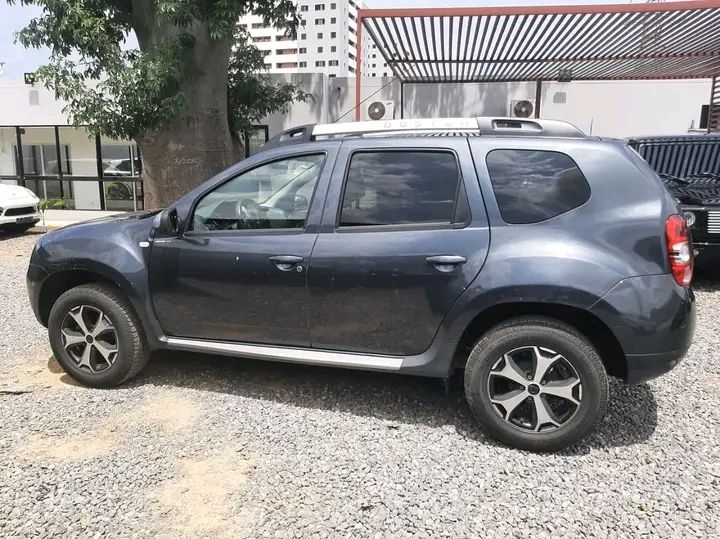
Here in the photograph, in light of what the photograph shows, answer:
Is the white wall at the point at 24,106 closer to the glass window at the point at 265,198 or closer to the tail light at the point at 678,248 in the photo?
the glass window at the point at 265,198

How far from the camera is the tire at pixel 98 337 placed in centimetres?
374

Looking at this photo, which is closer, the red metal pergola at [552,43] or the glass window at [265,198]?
the glass window at [265,198]

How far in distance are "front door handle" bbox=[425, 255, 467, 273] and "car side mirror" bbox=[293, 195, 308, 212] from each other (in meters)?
0.86

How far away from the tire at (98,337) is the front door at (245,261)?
26 cm

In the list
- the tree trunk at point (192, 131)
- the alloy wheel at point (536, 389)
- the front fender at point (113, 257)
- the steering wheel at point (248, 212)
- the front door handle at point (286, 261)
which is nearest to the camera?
the alloy wheel at point (536, 389)

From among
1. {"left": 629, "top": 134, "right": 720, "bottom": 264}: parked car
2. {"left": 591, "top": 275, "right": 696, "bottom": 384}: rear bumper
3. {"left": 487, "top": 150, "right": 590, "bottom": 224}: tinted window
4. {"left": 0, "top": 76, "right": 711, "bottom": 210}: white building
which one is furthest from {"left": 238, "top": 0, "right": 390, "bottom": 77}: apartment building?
{"left": 591, "top": 275, "right": 696, "bottom": 384}: rear bumper

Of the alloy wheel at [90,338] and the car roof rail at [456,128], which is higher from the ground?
the car roof rail at [456,128]

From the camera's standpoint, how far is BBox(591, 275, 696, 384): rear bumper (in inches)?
111

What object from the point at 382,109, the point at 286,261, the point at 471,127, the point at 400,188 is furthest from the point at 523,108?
the point at 286,261

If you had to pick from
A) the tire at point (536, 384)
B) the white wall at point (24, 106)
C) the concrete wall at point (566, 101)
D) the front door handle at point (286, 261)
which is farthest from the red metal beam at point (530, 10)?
the white wall at point (24, 106)

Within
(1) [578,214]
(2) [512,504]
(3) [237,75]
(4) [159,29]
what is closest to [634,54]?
(3) [237,75]

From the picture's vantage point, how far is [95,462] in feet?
9.78

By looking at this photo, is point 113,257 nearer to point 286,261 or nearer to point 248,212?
point 248,212

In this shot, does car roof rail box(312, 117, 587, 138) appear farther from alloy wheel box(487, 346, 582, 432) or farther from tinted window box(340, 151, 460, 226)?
alloy wheel box(487, 346, 582, 432)
